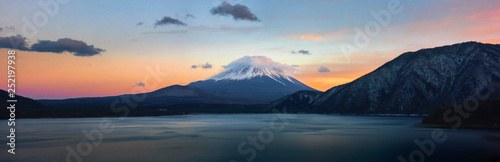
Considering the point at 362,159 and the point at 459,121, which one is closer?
the point at 362,159

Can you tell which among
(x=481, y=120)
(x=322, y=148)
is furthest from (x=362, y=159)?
(x=481, y=120)

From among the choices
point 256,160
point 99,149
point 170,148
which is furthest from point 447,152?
point 99,149

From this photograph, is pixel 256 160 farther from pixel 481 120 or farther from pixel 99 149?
pixel 481 120

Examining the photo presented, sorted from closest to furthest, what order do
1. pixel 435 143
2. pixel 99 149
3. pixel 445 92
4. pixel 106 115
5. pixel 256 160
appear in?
pixel 256 160, pixel 99 149, pixel 435 143, pixel 106 115, pixel 445 92

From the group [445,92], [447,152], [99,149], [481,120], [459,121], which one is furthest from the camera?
[445,92]

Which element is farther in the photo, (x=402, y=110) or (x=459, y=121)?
(x=402, y=110)

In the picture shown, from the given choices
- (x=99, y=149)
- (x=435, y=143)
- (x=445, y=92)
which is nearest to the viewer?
(x=99, y=149)

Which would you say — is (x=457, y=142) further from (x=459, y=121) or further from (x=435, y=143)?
(x=459, y=121)

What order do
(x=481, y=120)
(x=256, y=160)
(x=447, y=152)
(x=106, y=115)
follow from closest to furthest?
(x=256, y=160) → (x=447, y=152) → (x=481, y=120) → (x=106, y=115)
